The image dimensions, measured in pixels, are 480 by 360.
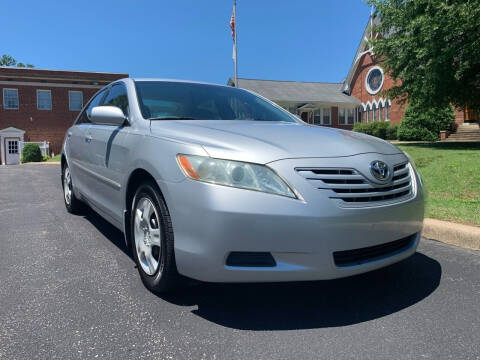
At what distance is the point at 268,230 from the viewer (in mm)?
2164

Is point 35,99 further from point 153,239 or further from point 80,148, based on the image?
point 153,239

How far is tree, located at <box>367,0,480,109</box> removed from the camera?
12570 mm

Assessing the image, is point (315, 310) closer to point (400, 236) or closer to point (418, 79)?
point (400, 236)

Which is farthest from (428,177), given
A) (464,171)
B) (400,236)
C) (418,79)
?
(418,79)

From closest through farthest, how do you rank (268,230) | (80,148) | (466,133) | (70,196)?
(268,230) → (80,148) → (70,196) → (466,133)

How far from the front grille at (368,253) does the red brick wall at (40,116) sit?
105 ft

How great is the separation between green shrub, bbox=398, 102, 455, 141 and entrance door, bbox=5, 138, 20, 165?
27317 millimetres

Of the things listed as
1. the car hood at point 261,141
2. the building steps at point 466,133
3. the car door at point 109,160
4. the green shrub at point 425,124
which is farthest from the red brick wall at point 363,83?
the car hood at point 261,141

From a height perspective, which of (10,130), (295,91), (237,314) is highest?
(295,91)

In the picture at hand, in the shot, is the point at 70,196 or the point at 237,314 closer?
the point at 237,314

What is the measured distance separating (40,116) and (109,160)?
31.1 m

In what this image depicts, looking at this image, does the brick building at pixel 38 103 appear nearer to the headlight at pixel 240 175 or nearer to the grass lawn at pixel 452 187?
the grass lawn at pixel 452 187

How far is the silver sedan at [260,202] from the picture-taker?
2186 mm

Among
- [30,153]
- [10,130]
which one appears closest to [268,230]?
[30,153]
